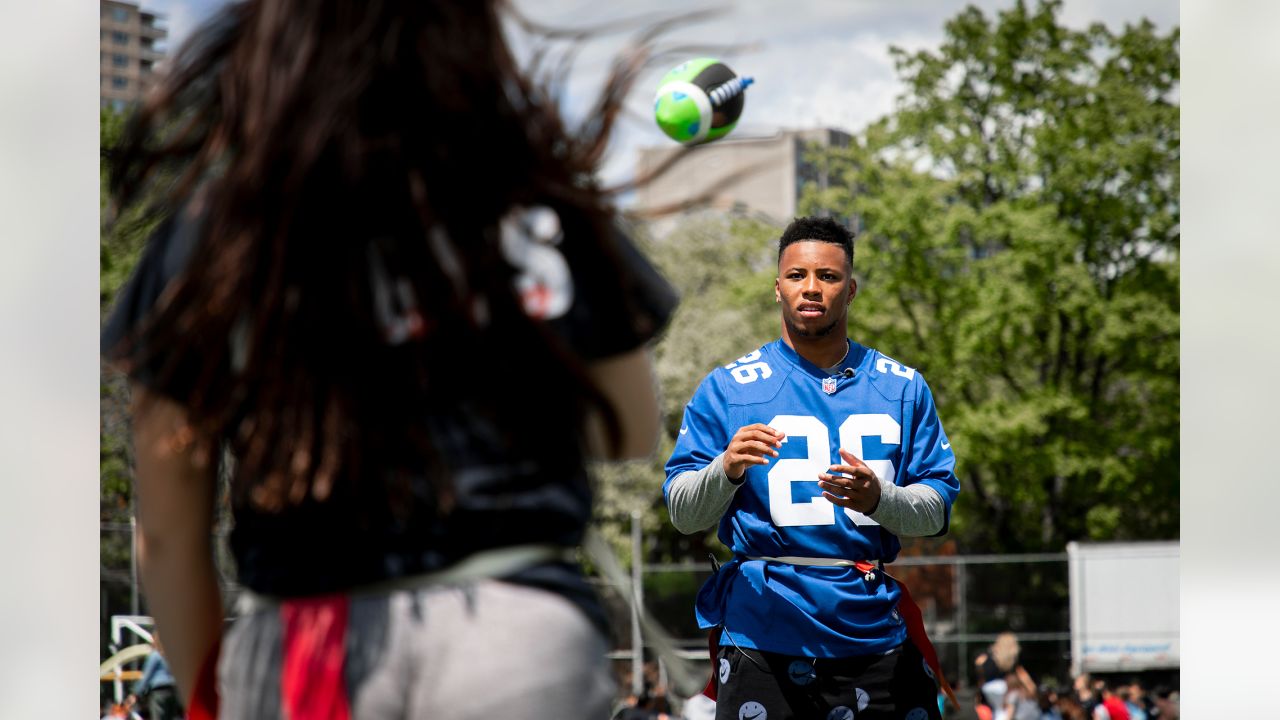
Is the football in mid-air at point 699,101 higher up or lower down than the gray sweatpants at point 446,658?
higher up

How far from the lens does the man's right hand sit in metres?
3.95

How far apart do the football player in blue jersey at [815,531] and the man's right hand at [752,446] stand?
0.40ft

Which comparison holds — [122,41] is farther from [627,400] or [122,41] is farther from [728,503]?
[627,400]

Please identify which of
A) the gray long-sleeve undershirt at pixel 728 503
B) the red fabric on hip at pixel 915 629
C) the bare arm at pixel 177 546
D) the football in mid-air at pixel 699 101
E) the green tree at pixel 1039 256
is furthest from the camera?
the green tree at pixel 1039 256

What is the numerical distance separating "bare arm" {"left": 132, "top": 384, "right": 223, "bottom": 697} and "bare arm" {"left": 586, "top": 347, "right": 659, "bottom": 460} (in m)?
0.52

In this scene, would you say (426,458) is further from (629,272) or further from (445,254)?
(629,272)

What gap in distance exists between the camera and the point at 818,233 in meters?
4.74

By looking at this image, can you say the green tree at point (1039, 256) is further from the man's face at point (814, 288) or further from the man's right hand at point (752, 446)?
the man's right hand at point (752, 446)

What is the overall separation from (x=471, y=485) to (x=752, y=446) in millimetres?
2234

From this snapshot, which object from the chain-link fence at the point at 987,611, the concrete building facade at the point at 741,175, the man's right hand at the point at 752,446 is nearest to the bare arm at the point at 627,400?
the concrete building facade at the point at 741,175

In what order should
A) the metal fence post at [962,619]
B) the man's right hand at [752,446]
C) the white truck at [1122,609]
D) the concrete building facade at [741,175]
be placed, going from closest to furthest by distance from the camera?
the concrete building facade at [741,175] → the man's right hand at [752,446] → the white truck at [1122,609] → the metal fence post at [962,619]

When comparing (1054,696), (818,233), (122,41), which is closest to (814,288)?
(818,233)

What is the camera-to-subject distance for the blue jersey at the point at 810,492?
4.32 metres
